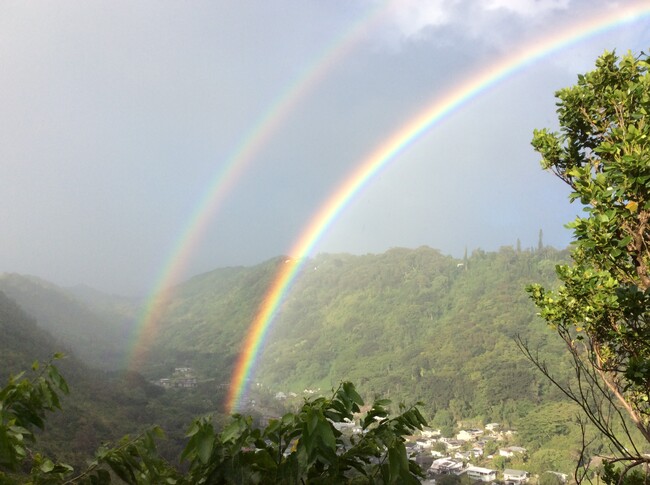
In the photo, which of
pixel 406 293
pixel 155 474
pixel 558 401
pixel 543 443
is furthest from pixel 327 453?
pixel 406 293

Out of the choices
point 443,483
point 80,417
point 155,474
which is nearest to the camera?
point 155,474

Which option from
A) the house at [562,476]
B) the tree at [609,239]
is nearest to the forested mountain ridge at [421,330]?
the house at [562,476]

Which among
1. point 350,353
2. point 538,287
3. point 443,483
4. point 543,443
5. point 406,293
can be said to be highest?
point 406,293

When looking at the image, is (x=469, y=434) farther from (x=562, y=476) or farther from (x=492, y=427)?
(x=562, y=476)

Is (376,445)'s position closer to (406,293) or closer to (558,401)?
(558,401)

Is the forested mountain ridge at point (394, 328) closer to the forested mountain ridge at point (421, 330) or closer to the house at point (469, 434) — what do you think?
the forested mountain ridge at point (421, 330)

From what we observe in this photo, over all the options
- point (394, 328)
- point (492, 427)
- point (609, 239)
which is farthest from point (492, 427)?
point (609, 239)
